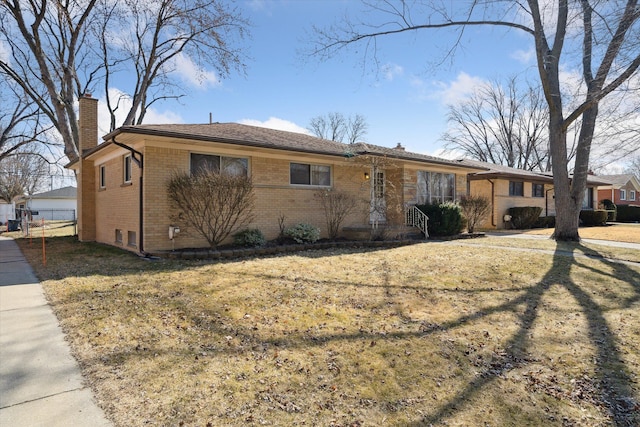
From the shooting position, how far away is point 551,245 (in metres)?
12.0

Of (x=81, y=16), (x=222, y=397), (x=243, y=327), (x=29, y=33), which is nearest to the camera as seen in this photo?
(x=222, y=397)

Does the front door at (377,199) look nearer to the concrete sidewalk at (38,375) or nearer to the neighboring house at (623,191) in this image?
the concrete sidewalk at (38,375)

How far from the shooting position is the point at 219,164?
34.6 feet

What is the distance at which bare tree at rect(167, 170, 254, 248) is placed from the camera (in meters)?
9.21

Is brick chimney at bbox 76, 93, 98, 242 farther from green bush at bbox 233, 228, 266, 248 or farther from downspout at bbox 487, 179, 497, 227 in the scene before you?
downspout at bbox 487, 179, 497, 227

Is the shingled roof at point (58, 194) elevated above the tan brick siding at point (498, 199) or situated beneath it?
elevated above

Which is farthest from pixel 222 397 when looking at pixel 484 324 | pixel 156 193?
pixel 156 193

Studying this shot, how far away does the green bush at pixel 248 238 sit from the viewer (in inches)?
412

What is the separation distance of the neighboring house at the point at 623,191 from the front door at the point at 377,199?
3727cm

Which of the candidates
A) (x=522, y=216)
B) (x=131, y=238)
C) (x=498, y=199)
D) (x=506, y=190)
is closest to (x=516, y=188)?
(x=506, y=190)

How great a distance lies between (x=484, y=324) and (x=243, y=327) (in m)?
3.13

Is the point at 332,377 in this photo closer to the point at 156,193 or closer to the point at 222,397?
the point at 222,397

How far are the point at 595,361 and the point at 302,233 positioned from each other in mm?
8343

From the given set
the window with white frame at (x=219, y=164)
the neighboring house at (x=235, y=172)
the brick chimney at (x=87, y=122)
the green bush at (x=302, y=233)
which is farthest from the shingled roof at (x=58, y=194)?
the green bush at (x=302, y=233)
